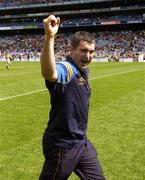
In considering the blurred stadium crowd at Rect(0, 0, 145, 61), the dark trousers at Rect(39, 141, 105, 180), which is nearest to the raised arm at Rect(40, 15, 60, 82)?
the dark trousers at Rect(39, 141, 105, 180)

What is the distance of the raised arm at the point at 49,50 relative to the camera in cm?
395

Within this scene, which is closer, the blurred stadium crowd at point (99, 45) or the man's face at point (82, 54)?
the man's face at point (82, 54)

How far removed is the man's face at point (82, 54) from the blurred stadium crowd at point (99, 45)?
63.6 meters

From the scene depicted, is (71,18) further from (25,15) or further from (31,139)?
(31,139)

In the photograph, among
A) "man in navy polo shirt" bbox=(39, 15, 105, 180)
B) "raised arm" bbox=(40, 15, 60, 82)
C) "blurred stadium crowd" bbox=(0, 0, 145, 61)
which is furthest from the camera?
"blurred stadium crowd" bbox=(0, 0, 145, 61)

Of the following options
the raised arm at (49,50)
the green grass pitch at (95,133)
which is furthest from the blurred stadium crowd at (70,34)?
the raised arm at (49,50)

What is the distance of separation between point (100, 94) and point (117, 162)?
11.0m

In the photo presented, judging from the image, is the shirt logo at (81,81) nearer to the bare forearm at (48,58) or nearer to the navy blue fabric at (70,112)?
the navy blue fabric at (70,112)

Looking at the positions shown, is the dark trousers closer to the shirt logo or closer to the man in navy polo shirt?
the man in navy polo shirt

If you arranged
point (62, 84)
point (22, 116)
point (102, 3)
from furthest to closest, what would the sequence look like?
point (102, 3) < point (22, 116) < point (62, 84)

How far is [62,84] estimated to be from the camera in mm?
4402

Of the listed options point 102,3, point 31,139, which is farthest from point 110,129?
point 102,3

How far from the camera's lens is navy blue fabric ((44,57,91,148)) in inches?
178

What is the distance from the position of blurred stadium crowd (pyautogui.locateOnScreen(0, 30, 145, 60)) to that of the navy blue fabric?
63460 mm
